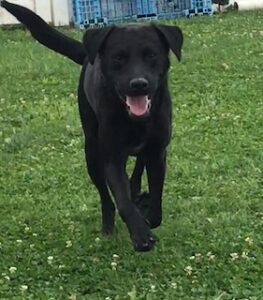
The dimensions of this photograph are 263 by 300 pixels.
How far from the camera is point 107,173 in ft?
17.4

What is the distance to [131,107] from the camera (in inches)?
198

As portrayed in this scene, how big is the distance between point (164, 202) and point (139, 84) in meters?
1.63

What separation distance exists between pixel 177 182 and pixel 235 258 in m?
1.85

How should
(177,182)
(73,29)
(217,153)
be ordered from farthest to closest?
(73,29), (217,153), (177,182)

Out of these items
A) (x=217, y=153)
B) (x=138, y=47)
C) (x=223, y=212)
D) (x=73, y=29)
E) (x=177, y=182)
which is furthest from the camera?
(x=73, y=29)

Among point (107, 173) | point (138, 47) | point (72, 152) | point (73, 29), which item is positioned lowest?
point (73, 29)

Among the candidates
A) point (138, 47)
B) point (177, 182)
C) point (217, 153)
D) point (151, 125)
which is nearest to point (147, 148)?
point (151, 125)

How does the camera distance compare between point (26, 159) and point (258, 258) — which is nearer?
point (258, 258)

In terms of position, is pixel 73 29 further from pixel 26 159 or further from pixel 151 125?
pixel 151 125

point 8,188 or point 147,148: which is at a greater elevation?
point 147,148

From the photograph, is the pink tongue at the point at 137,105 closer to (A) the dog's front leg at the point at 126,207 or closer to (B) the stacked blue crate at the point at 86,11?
(A) the dog's front leg at the point at 126,207

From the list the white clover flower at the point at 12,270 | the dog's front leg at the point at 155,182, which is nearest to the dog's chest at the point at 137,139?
the dog's front leg at the point at 155,182

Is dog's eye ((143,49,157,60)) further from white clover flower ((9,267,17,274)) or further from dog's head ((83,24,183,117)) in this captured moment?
white clover flower ((9,267,17,274))

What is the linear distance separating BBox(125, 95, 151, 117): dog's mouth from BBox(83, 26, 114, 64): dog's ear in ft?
1.15
